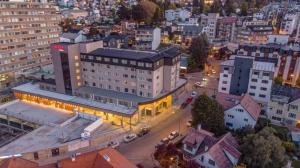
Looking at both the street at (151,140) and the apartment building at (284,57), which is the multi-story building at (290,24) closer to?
the apartment building at (284,57)

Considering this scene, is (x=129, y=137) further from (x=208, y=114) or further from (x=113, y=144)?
(x=208, y=114)

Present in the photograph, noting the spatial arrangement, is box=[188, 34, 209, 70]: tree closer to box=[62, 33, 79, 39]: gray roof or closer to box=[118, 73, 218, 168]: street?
box=[118, 73, 218, 168]: street

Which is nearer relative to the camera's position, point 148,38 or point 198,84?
point 198,84

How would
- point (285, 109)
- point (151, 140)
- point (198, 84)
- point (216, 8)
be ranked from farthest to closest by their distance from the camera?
point (216, 8)
point (198, 84)
point (285, 109)
point (151, 140)

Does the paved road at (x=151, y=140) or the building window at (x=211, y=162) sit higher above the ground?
the building window at (x=211, y=162)

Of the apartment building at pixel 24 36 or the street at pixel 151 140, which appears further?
the apartment building at pixel 24 36

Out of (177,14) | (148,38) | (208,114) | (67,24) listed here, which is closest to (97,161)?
(208,114)

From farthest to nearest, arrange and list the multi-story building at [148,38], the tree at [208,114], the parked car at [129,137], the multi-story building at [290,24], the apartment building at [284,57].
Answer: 1. the multi-story building at [290,24]
2. the multi-story building at [148,38]
3. the apartment building at [284,57]
4. the parked car at [129,137]
5. the tree at [208,114]

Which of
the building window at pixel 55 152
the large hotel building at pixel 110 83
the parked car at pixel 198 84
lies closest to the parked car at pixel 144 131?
the large hotel building at pixel 110 83
